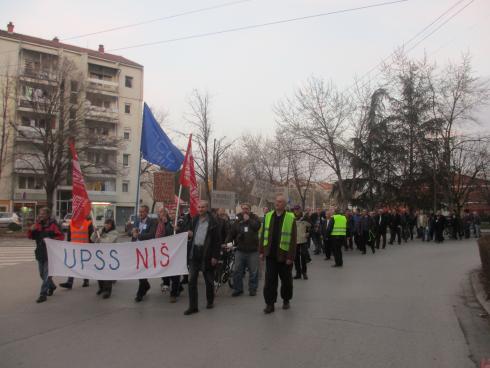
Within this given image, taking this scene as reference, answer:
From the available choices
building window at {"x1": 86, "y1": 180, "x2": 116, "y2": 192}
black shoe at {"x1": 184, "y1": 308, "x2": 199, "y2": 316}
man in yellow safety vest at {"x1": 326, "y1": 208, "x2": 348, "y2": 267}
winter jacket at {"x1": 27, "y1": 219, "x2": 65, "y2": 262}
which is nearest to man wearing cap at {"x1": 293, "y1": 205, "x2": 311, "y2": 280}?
man in yellow safety vest at {"x1": 326, "y1": 208, "x2": 348, "y2": 267}

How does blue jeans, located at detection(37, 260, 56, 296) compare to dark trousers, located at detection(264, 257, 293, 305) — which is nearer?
dark trousers, located at detection(264, 257, 293, 305)

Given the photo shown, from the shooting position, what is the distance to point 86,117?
41.6 m

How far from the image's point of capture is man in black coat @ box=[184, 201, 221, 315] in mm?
7816

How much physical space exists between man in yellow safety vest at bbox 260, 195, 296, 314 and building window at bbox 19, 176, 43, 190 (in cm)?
4948

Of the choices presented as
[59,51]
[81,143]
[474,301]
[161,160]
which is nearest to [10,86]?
[81,143]

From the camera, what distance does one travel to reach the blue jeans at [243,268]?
9.16m

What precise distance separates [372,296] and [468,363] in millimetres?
3826

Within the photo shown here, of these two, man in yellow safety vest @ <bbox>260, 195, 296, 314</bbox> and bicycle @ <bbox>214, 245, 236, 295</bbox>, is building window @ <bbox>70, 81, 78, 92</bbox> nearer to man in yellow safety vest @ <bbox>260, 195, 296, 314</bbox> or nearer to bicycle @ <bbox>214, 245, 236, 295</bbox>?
bicycle @ <bbox>214, 245, 236, 295</bbox>

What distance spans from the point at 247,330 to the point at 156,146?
550 cm

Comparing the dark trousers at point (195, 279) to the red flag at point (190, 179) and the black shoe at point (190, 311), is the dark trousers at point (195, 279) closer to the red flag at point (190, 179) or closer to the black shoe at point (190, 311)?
the black shoe at point (190, 311)

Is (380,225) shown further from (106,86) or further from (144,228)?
(106,86)

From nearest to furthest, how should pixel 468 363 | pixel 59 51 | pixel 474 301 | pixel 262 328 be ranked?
pixel 468 363
pixel 262 328
pixel 474 301
pixel 59 51

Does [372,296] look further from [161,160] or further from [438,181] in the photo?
[438,181]

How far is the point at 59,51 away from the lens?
54.3 metres
